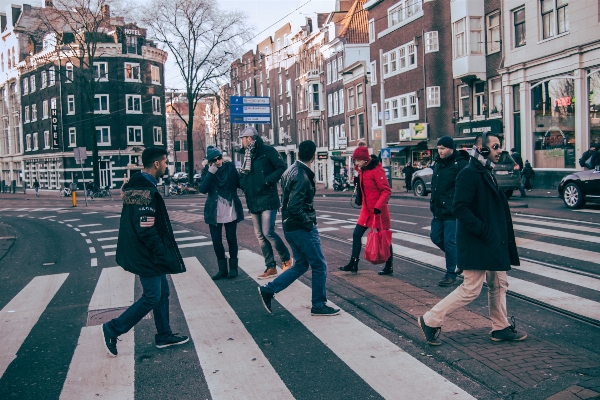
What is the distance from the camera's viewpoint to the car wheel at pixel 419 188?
2555cm

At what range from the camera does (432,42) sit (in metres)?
32.7

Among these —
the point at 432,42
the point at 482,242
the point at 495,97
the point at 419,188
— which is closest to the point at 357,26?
the point at 432,42

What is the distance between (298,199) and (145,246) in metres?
1.60

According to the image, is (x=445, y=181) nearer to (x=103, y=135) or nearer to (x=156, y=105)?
(x=103, y=135)

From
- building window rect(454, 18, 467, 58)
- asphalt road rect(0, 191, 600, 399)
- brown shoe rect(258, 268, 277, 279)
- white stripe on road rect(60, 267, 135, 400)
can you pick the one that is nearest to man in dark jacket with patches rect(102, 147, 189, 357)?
white stripe on road rect(60, 267, 135, 400)

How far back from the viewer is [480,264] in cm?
486

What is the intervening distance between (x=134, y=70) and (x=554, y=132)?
43.1 m

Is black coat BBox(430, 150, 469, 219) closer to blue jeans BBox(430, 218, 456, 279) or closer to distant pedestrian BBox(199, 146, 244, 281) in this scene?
blue jeans BBox(430, 218, 456, 279)

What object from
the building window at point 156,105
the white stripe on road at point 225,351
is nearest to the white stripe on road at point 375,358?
the white stripe on road at point 225,351

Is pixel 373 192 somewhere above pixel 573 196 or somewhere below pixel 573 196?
above

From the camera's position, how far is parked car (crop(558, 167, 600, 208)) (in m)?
15.4

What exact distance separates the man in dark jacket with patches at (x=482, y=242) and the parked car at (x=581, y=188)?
11880mm

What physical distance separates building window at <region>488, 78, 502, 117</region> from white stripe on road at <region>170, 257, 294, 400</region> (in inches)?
962

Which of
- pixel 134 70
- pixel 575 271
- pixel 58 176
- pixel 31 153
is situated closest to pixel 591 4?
pixel 575 271
